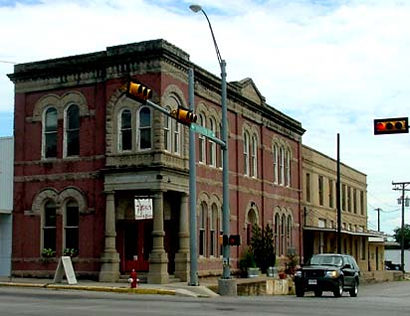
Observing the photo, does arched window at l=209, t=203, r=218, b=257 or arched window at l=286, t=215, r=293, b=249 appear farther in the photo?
arched window at l=286, t=215, r=293, b=249

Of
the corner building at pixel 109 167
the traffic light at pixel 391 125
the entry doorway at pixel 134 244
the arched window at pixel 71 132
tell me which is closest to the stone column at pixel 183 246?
the corner building at pixel 109 167

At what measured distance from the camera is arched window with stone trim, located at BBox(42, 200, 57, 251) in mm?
33812

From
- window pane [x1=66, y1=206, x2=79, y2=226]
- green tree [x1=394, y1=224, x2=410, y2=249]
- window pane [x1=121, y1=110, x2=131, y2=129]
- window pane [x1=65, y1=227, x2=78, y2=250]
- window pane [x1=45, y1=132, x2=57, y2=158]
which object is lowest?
green tree [x1=394, y1=224, x2=410, y2=249]

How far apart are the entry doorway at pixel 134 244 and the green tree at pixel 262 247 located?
899 cm

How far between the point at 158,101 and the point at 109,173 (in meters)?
3.70

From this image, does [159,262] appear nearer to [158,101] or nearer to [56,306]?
[158,101]

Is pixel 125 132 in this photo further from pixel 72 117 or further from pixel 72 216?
pixel 72 216

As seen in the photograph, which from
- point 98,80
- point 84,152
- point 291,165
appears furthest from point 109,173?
point 291,165

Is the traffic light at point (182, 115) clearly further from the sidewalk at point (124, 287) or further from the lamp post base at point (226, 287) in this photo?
the lamp post base at point (226, 287)

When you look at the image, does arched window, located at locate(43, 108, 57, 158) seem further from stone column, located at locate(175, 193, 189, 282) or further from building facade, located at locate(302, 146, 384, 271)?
building facade, located at locate(302, 146, 384, 271)

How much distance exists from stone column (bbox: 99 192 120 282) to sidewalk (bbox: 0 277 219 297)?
54cm

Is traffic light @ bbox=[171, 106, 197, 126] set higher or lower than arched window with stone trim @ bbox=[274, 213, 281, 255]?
higher

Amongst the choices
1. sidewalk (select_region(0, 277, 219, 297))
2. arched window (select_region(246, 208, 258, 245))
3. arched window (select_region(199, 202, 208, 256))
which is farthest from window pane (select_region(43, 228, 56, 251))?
arched window (select_region(246, 208, 258, 245))

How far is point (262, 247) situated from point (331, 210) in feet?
66.4
